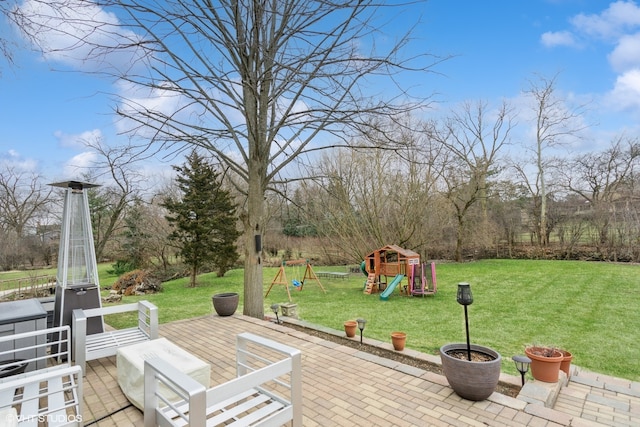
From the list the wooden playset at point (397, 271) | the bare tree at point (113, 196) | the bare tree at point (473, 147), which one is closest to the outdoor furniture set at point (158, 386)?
A: the wooden playset at point (397, 271)

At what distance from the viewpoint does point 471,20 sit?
560 cm

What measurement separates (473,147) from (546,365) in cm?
1620

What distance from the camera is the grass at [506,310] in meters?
5.54

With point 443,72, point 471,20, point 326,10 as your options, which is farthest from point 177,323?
point 471,20

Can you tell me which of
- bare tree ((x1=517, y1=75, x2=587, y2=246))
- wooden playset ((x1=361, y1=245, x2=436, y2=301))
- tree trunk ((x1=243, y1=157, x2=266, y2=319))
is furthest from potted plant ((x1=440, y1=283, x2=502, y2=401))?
bare tree ((x1=517, y1=75, x2=587, y2=246))

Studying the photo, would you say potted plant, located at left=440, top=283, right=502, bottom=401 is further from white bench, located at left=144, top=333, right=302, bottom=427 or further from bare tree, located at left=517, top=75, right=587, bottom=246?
bare tree, located at left=517, top=75, right=587, bottom=246

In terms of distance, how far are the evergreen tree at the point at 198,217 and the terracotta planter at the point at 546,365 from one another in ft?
36.0

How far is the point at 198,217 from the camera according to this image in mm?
13164

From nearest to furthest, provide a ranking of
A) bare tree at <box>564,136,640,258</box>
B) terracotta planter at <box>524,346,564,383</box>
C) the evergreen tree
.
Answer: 1. terracotta planter at <box>524,346,564,383</box>
2. the evergreen tree
3. bare tree at <box>564,136,640,258</box>

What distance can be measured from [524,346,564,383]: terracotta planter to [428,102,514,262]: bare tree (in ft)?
45.0

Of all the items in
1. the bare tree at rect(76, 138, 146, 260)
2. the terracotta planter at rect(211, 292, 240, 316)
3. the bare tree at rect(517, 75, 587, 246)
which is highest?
the bare tree at rect(517, 75, 587, 246)

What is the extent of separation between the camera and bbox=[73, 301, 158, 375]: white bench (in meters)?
3.47

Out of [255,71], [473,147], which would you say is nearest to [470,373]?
[255,71]

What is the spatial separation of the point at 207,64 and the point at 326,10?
91.9 inches
